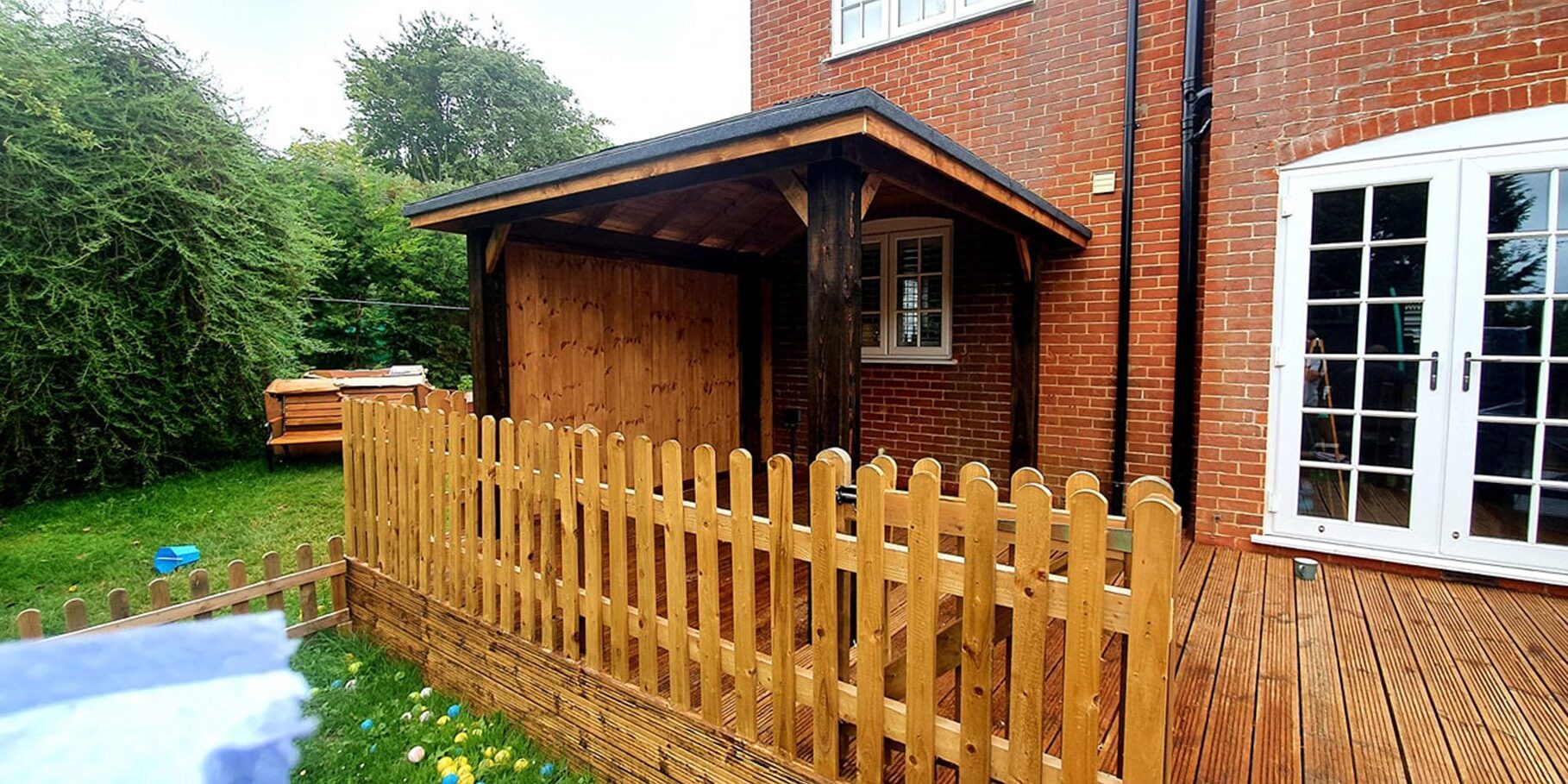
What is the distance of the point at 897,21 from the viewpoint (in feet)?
17.8

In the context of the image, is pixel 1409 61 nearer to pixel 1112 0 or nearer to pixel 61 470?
pixel 1112 0

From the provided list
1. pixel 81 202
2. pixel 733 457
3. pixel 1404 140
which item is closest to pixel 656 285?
pixel 733 457

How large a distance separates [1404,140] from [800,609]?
3.89 metres

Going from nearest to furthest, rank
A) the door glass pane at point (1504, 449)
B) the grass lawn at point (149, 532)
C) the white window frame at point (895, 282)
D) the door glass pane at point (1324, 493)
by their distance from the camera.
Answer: the door glass pane at point (1504, 449) < the door glass pane at point (1324, 493) < the grass lawn at point (149, 532) < the white window frame at point (895, 282)

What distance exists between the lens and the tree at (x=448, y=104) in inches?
777

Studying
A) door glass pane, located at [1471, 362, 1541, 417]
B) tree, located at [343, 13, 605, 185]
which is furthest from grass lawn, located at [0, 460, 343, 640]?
tree, located at [343, 13, 605, 185]

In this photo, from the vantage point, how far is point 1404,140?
3348mm

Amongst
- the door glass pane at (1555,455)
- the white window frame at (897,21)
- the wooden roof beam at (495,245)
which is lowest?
the door glass pane at (1555,455)

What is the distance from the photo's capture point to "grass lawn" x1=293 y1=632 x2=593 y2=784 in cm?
248

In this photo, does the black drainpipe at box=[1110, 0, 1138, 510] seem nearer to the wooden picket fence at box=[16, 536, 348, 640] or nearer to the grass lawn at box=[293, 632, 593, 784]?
the grass lawn at box=[293, 632, 593, 784]

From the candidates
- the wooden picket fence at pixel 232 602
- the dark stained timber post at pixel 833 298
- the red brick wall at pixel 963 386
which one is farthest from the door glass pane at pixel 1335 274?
the wooden picket fence at pixel 232 602

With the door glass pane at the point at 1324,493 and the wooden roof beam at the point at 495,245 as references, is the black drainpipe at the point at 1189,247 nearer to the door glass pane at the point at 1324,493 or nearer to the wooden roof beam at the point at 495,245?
the door glass pane at the point at 1324,493

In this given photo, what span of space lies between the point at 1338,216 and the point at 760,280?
401 centimetres

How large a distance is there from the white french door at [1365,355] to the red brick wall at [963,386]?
5.35 feet
